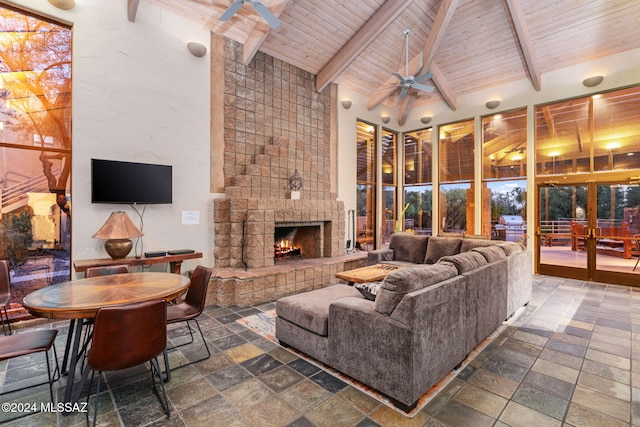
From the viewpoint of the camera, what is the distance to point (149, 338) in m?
1.93

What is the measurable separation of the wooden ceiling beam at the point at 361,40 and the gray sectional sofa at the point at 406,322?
4.10 metres

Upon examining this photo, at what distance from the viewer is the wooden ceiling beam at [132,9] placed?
393 cm

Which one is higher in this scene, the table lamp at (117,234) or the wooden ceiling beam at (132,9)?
the wooden ceiling beam at (132,9)

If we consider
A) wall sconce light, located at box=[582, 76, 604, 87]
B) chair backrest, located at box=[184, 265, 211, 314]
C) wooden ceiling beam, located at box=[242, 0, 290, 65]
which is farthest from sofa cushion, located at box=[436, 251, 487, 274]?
wall sconce light, located at box=[582, 76, 604, 87]

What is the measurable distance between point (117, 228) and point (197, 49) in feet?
9.63

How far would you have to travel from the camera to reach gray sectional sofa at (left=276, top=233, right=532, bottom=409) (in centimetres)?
203

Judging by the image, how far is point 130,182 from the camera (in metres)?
3.99

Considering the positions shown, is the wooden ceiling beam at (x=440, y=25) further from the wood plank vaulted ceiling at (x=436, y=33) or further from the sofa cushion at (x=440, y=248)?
the sofa cushion at (x=440, y=248)

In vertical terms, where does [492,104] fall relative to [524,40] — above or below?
below

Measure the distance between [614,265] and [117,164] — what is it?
338 inches

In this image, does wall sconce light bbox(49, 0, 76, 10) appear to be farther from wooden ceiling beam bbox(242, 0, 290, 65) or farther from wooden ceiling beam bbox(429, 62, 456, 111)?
wooden ceiling beam bbox(429, 62, 456, 111)

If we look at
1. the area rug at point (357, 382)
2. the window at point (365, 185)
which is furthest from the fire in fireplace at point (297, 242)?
the area rug at point (357, 382)

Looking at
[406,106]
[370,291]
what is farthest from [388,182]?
[370,291]

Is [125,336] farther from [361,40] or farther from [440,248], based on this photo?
[361,40]
